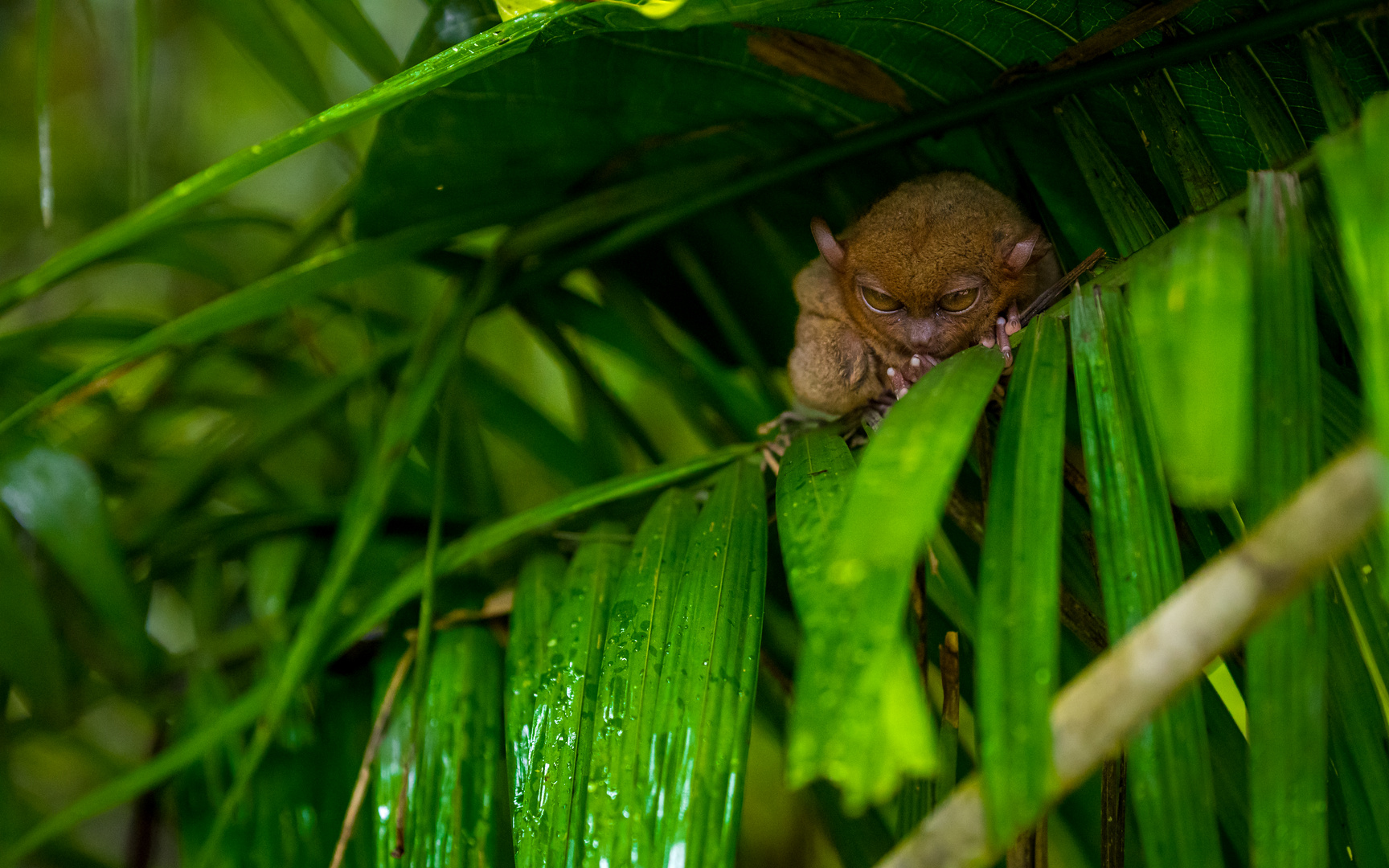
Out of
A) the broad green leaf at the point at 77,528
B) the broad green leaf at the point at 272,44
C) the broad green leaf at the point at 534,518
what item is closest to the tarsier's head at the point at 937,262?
the broad green leaf at the point at 534,518

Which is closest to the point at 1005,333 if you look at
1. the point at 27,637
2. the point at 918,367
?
the point at 918,367

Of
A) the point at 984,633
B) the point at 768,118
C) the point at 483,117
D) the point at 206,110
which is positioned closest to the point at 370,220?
the point at 483,117

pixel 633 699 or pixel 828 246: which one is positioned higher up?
pixel 828 246

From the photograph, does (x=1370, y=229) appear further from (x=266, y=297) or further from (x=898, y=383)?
(x=266, y=297)

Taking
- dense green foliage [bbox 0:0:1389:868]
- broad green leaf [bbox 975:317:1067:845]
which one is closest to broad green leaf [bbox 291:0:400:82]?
dense green foliage [bbox 0:0:1389:868]

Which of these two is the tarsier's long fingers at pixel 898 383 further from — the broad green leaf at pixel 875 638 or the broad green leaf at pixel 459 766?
the broad green leaf at pixel 459 766
